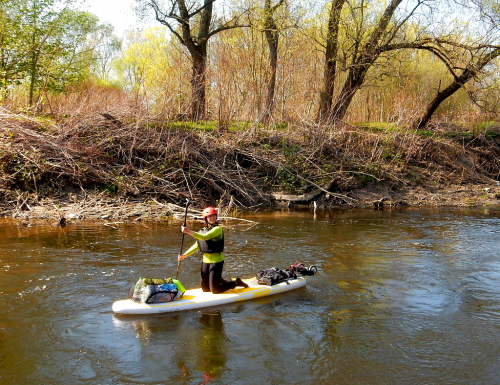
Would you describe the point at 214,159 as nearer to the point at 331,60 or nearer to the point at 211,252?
the point at 331,60

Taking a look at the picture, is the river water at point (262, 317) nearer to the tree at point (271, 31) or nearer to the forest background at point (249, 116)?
the forest background at point (249, 116)

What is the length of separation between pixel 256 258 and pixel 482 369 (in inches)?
183

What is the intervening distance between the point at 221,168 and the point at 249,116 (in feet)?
8.20

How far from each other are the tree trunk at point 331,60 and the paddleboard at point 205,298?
10583 mm

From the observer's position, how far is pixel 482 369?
191 inches

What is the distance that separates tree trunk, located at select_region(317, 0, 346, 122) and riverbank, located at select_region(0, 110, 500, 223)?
126cm

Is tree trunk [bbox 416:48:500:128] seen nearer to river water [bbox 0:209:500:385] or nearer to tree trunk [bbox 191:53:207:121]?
tree trunk [bbox 191:53:207:121]

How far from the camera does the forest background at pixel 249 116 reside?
1322 cm

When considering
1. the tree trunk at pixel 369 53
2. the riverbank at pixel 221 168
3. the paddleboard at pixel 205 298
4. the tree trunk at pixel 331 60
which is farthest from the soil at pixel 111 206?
the paddleboard at pixel 205 298

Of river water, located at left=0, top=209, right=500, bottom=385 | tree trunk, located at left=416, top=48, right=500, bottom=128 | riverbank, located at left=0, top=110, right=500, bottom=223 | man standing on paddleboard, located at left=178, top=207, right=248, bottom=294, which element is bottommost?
river water, located at left=0, top=209, right=500, bottom=385

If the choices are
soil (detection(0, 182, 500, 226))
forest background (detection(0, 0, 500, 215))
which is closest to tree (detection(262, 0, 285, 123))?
forest background (detection(0, 0, 500, 215))

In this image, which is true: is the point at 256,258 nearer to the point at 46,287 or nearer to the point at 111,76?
the point at 46,287

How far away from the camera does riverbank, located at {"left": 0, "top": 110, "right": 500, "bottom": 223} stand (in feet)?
40.7

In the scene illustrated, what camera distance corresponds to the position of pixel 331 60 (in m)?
18.0
